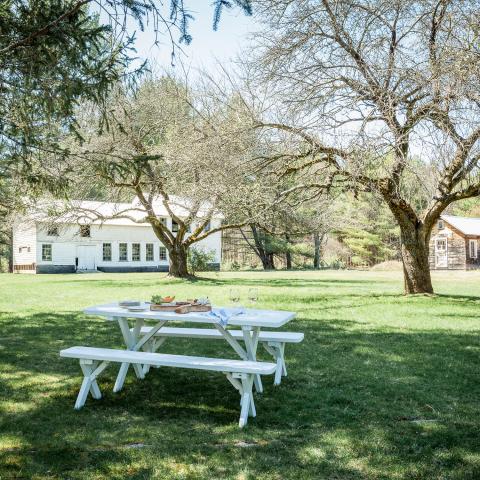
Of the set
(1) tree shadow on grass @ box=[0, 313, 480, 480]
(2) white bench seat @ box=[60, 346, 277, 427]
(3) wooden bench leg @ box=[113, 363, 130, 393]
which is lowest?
(1) tree shadow on grass @ box=[0, 313, 480, 480]

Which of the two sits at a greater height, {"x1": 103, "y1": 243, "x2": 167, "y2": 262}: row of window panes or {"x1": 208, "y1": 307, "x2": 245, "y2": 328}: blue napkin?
{"x1": 103, "y1": 243, "x2": 167, "y2": 262}: row of window panes

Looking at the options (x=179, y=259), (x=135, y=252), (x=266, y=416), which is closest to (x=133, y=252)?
(x=135, y=252)

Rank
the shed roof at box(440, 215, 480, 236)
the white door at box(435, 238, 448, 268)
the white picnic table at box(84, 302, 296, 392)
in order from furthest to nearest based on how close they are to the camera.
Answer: the white door at box(435, 238, 448, 268), the shed roof at box(440, 215, 480, 236), the white picnic table at box(84, 302, 296, 392)

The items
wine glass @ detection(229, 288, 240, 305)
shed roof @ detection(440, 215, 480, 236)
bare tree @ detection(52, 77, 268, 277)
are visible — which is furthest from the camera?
shed roof @ detection(440, 215, 480, 236)

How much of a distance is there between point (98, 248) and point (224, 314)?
39182 mm

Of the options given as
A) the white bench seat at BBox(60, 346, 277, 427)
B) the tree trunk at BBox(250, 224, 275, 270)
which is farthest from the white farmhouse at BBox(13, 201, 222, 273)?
the white bench seat at BBox(60, 346, 277, 427)

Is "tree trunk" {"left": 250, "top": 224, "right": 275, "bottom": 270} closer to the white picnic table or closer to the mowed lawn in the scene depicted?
the mowed lawn

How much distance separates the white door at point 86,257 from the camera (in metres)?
42.9

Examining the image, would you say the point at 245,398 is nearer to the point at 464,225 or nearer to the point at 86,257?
the point at 86,257

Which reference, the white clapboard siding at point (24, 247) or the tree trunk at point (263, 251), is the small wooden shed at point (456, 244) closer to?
the tree trunk at point (263, 251)

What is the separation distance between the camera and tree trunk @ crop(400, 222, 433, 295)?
16.6 meters

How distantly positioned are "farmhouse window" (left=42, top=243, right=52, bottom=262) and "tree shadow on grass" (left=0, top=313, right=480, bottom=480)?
34300mm

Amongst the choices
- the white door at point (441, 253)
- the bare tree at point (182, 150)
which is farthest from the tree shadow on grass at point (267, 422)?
the white door at point (441, 253)

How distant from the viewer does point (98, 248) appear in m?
43.8
